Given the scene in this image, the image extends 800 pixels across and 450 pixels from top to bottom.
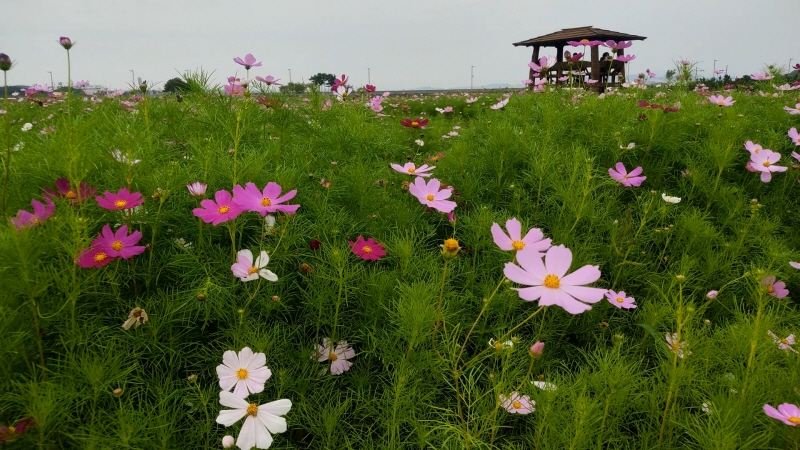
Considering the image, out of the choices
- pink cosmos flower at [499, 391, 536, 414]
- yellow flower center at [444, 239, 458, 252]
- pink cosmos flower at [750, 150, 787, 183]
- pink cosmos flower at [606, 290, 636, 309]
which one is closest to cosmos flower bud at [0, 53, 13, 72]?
yellow flower center at [444, 239, 458, 252]


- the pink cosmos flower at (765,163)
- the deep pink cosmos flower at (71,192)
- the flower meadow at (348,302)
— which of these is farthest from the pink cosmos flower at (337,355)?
the pink cosmos flower at (765,163)

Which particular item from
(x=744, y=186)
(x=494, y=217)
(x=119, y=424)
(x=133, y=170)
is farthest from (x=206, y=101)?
(x=744, y=186)

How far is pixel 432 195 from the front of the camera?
1392 millimetres

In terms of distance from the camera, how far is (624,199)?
84.2 inches

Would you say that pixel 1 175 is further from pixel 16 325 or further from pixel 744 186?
pixel 744 186

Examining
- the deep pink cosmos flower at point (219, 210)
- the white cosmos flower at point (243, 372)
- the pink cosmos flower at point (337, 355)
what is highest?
the deep pink cosmos flower at point (219, 210)

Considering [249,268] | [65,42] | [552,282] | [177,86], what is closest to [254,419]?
[249,268]

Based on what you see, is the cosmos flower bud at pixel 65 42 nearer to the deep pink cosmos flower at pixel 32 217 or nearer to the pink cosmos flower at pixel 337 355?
the deep pink cosmos flower at pixel 32 217

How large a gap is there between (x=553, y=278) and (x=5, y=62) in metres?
1.36

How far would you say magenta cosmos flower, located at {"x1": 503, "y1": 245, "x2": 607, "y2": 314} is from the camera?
815 millimetres

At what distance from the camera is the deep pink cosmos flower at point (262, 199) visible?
105 cm

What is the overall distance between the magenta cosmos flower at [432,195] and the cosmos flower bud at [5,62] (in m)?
1.05

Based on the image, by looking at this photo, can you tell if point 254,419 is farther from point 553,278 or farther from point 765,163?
point 765,163

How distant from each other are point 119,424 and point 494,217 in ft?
4.20
